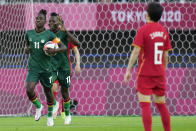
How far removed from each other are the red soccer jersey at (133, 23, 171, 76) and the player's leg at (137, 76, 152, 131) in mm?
87

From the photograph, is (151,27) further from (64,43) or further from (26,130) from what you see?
(64,43)

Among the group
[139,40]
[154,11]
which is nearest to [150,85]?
[139,40]

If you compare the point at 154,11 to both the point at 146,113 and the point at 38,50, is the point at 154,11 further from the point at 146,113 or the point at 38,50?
the point at 38,50

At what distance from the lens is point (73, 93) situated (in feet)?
35.3

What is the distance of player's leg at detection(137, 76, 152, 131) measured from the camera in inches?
224

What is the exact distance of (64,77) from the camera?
8742mm

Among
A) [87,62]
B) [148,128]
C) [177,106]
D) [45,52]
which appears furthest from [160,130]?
[87,62]

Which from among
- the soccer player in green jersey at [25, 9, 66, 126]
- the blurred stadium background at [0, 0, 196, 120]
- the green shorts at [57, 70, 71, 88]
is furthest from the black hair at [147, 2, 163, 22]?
the blurred stadium background at [0, 0, 196, 120]

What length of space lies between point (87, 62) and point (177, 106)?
6.47ft

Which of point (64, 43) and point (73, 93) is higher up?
point (64, 43)

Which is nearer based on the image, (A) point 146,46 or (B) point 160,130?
(A) point 146,46

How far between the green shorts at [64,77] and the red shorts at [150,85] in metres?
2.97

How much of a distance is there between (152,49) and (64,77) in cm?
309

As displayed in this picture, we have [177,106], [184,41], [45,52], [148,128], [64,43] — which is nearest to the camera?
[148,128]
